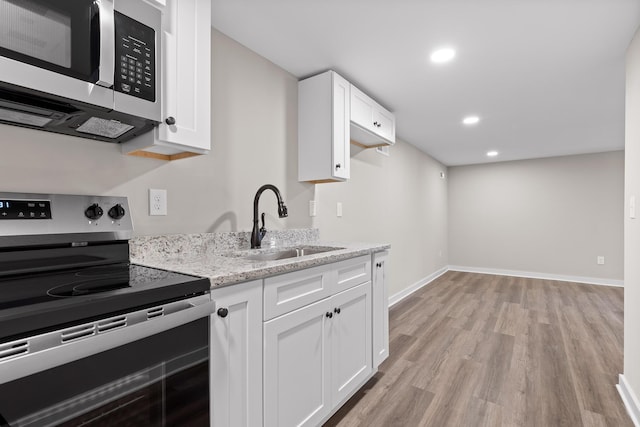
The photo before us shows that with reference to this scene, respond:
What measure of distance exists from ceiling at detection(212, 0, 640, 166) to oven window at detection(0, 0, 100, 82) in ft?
2.60

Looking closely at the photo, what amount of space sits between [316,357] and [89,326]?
1045mm

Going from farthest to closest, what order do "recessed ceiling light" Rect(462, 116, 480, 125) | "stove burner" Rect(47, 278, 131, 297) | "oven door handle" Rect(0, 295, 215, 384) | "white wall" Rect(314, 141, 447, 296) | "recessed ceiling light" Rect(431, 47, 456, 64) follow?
"recessed ceiling light" Rect(462, 116, 480, 125)
"white wall" Rect(314, 141, 447, 296)
"recessed ceiling light" Rect(431, 47, 456, 64)
"stove burner" Rect(47, 278, 131, 297)
"oven door handle" Rect(0, 295, 215, 384)

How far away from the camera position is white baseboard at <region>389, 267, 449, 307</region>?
3.99 meters

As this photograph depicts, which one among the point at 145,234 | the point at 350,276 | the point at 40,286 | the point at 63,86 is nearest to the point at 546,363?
the point at 350,276

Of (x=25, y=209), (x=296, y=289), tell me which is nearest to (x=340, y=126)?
(x=296, y=289)

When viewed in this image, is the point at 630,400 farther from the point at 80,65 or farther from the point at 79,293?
the point at 80,65

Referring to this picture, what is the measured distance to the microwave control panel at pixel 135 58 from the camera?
110cm

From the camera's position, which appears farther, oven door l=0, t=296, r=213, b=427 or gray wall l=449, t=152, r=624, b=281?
gray wall l=449, t=152, r=624, b=281

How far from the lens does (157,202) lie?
152 centimetres

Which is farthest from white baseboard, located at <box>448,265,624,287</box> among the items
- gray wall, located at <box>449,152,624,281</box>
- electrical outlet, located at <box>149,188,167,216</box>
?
electrical outlet, located at <box>149,188,167,216</box>

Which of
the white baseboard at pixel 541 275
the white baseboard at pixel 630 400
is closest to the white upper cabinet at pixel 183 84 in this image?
the white baseboard at pixel 630 400

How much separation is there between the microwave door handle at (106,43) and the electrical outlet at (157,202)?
579 mm

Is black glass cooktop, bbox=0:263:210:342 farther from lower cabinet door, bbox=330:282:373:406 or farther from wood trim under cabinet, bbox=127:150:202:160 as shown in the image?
lower cabinet door, bbox=330:282:373:406

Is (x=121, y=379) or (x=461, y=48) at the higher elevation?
(x=461, y=48)
